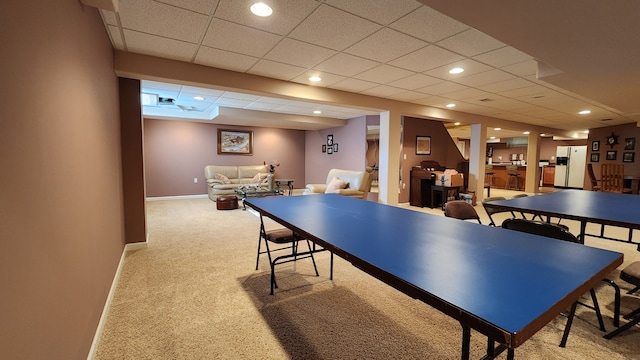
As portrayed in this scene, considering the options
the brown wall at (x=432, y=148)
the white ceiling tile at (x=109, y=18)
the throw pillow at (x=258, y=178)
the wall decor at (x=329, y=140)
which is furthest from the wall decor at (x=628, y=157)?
the white ceiling tile at (x=109, y=18)

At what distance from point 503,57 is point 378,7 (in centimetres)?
185

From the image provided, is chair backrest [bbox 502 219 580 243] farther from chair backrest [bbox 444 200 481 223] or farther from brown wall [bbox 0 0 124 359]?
brown wall [bbox 0 0 124 359]

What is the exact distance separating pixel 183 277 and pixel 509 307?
2.80 meters

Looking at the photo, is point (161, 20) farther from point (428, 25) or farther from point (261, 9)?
point (428, 25)

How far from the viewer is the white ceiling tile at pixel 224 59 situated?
302 cm

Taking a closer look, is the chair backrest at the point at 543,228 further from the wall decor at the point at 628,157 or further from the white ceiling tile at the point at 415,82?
the wall decor at the point at 628,157

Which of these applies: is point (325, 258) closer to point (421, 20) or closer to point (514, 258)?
point (514, 258)

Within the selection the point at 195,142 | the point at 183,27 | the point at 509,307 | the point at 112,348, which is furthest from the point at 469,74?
the point at 195,142

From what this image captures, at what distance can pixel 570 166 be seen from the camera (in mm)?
10953

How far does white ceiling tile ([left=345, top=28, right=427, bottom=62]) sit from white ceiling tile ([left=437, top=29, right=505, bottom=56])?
10.2 inches

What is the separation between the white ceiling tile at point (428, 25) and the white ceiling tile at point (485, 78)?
Result: 1460 millimetres

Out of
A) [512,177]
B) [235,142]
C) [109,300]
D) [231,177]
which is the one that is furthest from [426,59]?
[512,177]

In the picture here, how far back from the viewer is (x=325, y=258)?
3303 mm

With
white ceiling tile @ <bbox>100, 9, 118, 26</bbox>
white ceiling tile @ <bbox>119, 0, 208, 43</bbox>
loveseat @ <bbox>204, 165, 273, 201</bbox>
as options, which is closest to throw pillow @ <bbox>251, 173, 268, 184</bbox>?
loveseat @ <bbox>204, 165, 273, 201</bbox>
